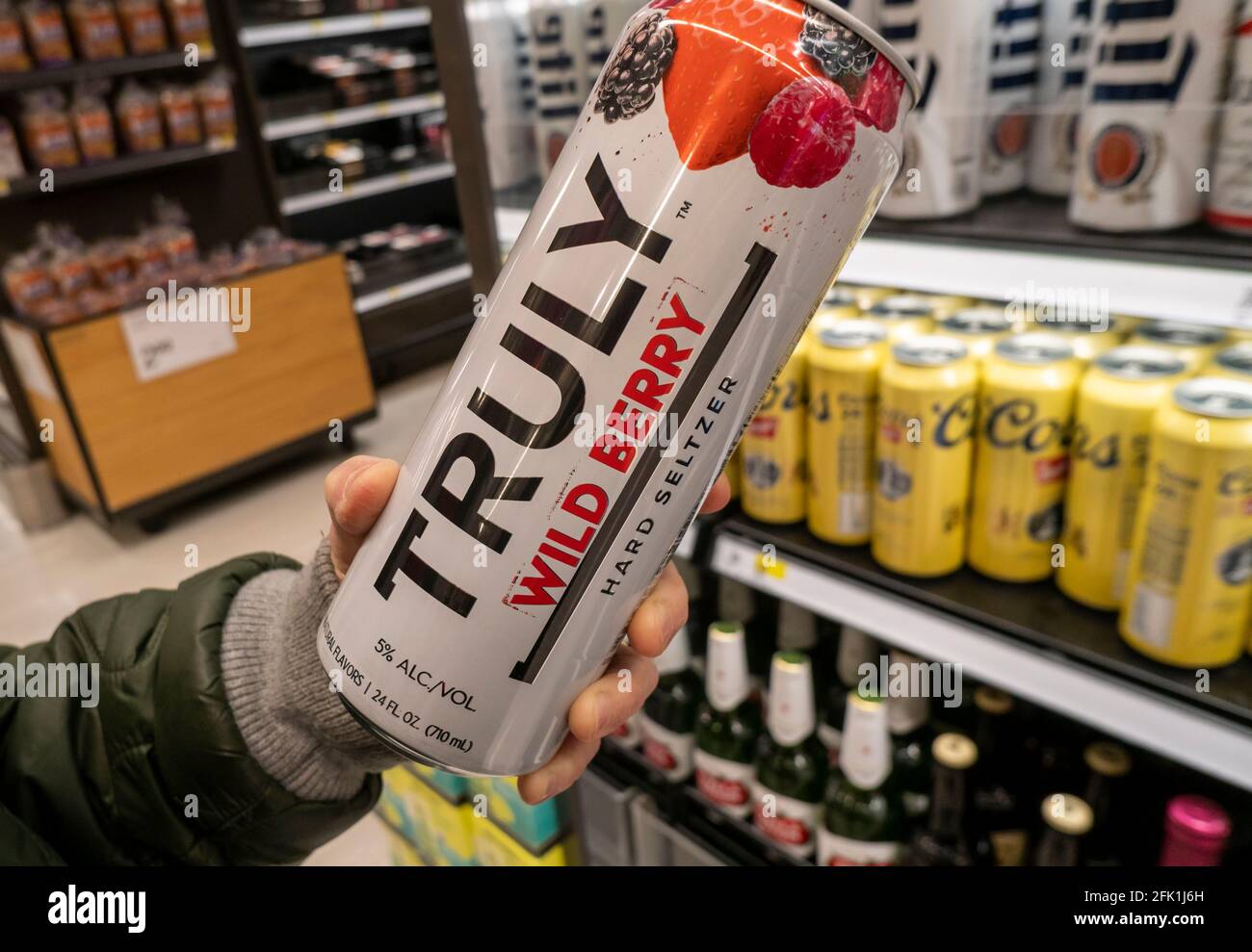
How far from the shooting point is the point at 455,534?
24.2 inches

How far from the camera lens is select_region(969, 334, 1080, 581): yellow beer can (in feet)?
2.82

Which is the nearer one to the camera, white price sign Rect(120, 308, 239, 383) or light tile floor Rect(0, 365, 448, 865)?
light tile floor Rect(0, 365, 448, 865)

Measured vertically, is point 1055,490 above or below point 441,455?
below

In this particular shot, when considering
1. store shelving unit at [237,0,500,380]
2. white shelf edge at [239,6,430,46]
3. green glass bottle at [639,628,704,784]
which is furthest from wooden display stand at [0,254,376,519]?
green glass bottle at [639,628,704,784]

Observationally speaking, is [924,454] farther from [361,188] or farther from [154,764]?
[361,188]

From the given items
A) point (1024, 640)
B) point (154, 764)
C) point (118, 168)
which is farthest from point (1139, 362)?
point (118, 168)

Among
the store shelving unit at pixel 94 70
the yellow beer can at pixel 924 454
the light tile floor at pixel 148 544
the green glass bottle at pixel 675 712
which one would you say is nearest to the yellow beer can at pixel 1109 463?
the yellow beer can at pixel 924 454

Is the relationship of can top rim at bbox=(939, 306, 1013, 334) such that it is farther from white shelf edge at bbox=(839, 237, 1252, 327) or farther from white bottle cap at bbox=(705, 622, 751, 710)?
white bottle cap at bbox=(705, 622, 751, 710)

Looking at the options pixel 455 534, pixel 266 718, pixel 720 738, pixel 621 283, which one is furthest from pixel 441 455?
pixel 720 738

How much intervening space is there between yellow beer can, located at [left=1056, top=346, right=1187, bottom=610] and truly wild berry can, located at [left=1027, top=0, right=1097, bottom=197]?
0.73ft

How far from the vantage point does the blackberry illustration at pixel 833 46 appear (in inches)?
22.6

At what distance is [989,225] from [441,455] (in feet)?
1.99

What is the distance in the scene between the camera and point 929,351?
916 millimetres

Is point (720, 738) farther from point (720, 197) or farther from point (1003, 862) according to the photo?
point (720, 197)
